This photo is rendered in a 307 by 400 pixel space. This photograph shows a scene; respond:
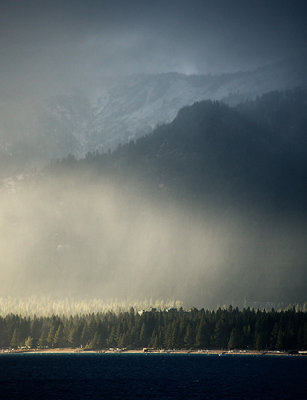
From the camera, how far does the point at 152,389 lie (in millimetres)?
173375

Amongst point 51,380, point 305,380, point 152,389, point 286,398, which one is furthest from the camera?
point 51,380

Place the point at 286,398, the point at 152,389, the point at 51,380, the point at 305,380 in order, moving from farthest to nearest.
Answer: the point at 51,380 → the point at 305,380 → the point at 152,389 → the point at 286,398

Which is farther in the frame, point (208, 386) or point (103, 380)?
point (103, 380)

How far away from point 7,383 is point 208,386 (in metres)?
67.5

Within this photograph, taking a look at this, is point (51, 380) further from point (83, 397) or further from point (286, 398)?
point (286, 398)

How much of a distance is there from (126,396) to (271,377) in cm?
6495

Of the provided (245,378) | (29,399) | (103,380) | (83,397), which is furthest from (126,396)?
(245,378)

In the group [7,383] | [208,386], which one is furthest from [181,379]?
[7,383]

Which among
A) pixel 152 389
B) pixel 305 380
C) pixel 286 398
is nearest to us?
pixel 286 398

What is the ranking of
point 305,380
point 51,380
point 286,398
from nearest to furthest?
point 286,398 → point 305,380 → point 51,380

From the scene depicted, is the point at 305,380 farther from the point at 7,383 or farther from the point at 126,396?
the point at 7,383

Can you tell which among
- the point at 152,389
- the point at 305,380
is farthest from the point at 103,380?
the point at 305,380

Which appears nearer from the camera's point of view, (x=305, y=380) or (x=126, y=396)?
A: (x=126, y=396)

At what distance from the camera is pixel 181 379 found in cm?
19888
